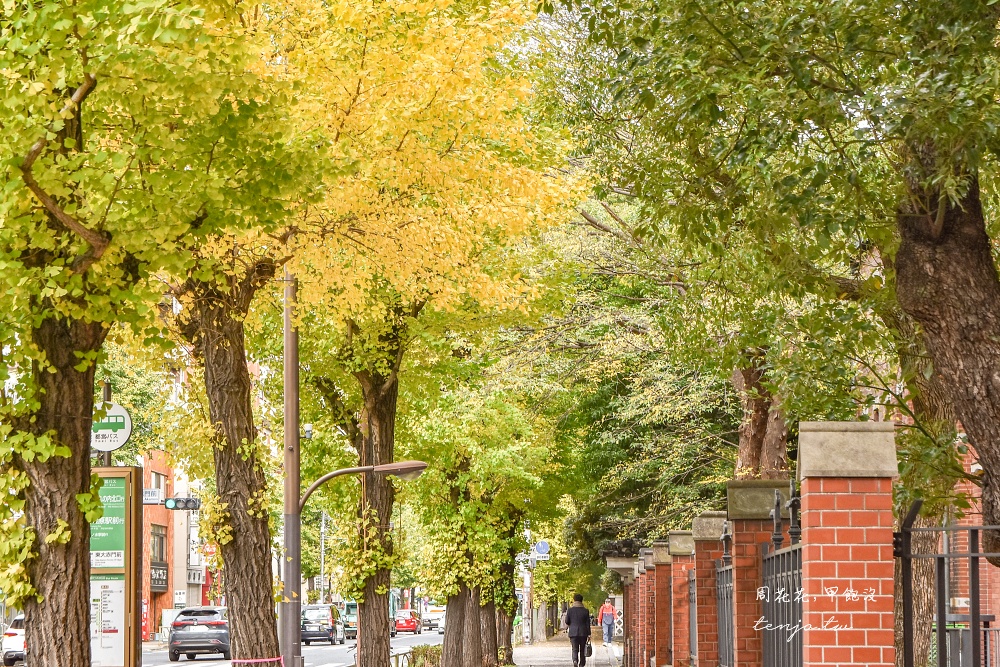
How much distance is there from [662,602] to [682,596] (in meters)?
3.15

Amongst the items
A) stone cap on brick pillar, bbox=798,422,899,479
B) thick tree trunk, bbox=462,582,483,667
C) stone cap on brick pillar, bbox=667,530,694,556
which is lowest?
thick tree trunk, bbox=462,582,483,667

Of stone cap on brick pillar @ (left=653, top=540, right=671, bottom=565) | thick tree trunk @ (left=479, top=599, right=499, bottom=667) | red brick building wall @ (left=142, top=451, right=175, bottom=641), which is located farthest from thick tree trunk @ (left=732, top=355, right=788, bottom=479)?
red brick building wall @ (left=142, top=451, right=175, bottom=641)

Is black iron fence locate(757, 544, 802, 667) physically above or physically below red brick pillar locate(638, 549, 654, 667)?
above

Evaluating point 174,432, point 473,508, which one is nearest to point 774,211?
point 174,432

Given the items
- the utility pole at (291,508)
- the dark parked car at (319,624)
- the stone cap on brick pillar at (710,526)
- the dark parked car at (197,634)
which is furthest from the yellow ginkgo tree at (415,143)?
the dark parked car at (319,624)

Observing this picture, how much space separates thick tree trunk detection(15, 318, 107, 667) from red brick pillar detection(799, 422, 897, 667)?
4.88 metres

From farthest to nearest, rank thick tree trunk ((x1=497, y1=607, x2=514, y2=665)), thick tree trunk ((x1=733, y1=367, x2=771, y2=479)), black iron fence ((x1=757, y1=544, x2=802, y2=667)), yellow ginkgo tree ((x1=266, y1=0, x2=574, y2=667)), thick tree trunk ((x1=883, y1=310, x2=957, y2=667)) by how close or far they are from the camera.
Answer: thick tree trunk ((x1=497, y1=607, x2=514, y2=665)) → thick tree trunk ((x1=733, y1=367, x2=771, y2=479)) → yellow ginkgo tree ((x1=266, y1=0, x2=574, y2=667)) → thick tree trunk ((x1=883, y1=310, x2=957, y2=667)) → black iron fence ((x1=757, y1=544, x2=802, y2=667))

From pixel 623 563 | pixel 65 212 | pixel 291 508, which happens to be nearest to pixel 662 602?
pixel 291 508

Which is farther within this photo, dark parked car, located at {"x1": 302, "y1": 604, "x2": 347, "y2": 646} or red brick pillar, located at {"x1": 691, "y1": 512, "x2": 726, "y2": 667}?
dark parked car, located at {"x1": 302, "y1": 604, "x2": 347, "y2": 646}

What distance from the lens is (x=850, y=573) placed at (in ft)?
21.2

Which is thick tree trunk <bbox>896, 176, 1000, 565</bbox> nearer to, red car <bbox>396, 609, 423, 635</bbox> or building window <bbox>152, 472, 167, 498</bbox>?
building window <bbox>152, 472, 167, 498</bbox>

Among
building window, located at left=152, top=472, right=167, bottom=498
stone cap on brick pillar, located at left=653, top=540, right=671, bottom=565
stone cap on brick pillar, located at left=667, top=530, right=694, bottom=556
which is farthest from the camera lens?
building window, located at left=152, top=472, right=167, bottom=498

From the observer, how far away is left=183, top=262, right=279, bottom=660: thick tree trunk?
1365 centimetres

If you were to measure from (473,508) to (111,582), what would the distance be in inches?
701
